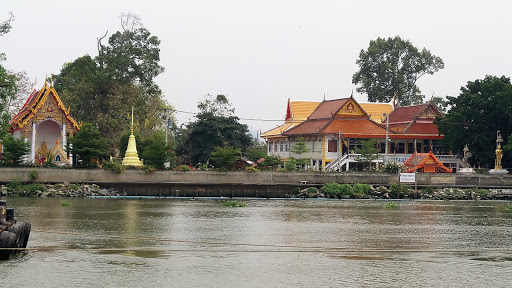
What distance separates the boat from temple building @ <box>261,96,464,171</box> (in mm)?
44267

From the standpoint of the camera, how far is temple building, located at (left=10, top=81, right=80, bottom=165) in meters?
60.7

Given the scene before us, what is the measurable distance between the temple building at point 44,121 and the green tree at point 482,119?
3156cm

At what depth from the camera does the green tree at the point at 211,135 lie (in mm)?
73188

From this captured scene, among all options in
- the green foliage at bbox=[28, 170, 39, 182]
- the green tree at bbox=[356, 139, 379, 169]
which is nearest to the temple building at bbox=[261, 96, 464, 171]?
the green tree at bbox=[356, 139, 379, 169]

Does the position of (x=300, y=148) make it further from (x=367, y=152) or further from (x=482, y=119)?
(x=482, y=119)

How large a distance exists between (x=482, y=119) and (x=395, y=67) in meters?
32.3

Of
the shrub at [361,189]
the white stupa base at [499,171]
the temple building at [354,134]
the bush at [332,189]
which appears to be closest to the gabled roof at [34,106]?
the bush at [332,189]

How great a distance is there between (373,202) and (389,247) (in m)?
25.6

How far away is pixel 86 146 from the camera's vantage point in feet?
180

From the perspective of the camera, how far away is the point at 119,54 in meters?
74.4

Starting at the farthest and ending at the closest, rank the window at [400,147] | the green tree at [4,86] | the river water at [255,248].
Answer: the window at [400,147] → the green tree at [4,86] → the river water at [255,248]

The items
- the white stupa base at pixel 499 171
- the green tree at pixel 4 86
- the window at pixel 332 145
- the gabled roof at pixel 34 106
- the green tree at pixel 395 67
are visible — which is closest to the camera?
the green tree at pixel 4 86

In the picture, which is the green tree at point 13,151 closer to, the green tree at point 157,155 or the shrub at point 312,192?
the green tree at point 157,155

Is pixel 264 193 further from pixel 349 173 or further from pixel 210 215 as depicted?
pixel 210 215
